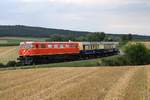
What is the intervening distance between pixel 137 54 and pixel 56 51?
78.7 ft

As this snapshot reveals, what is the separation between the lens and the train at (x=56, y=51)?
60062mm

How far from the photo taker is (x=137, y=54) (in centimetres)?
8438

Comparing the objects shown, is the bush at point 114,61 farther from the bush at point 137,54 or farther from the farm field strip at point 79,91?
the farm field strip at point 79,91

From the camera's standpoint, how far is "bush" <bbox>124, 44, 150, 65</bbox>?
270 feet

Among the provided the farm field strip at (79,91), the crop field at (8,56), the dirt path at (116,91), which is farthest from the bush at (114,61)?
the dirt path at (116,91)

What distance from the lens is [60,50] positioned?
66688 mm

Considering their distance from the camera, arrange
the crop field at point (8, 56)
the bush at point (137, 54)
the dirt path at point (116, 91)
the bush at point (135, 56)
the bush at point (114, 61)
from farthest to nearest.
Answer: the bush at point (137, 54), the bush at point (135, 56), the crop field at point (8, 56), the bush at point (114, 61), the dirt path at point (116, 91)

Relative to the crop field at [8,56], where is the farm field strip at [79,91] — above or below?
above

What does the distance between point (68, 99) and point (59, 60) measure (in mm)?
46536

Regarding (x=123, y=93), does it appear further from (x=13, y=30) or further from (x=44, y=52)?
(x=13, y=30)

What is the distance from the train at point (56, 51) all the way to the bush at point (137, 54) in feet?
16.4

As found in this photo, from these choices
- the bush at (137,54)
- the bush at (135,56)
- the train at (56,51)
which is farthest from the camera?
the bush at (137,54)

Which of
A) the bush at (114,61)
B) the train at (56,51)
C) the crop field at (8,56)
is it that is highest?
the train at (56,51)

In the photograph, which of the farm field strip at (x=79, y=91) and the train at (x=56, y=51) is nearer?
the farm field strip at (x=79, y=91)
